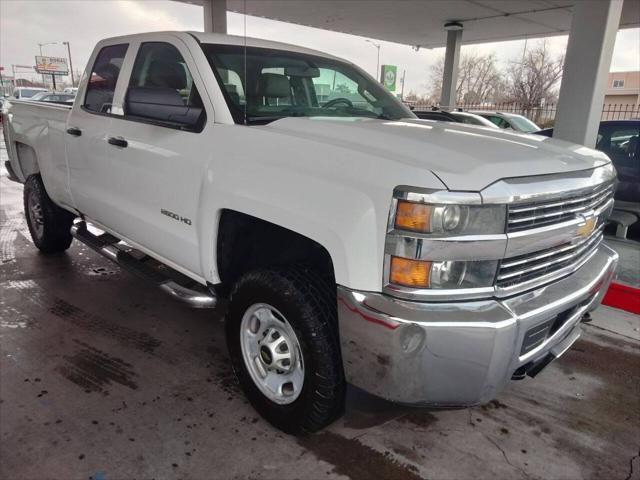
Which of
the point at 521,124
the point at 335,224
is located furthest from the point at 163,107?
the point at 521,124

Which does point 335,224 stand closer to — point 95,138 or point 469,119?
point 95,138

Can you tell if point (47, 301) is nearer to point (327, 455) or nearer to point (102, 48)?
point (102, 48)

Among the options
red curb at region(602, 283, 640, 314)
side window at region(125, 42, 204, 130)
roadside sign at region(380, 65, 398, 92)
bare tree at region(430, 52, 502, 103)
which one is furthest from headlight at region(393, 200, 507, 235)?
bare tree at region(430, 52, 502, 103)

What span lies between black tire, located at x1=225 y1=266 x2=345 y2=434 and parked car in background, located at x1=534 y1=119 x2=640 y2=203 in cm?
538

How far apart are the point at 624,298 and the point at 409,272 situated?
359cm

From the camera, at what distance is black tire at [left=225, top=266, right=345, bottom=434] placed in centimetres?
222

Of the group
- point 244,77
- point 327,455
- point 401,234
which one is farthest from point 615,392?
point 244,77

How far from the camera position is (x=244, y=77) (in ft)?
9.72

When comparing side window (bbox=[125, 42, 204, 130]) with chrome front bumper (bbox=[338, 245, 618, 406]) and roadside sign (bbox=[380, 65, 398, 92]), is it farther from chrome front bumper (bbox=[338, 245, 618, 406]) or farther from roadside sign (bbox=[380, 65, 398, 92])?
roadside sign (bbox=[380, 65, 398, 92])

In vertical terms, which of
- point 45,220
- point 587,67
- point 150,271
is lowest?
point 45,220

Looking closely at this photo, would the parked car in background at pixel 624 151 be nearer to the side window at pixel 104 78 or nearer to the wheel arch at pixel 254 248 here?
the wheel arch at pixel 254 248

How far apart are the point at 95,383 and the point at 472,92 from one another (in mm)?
61690

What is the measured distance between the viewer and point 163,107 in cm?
296

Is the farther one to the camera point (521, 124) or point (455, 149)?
point (521, 124)
